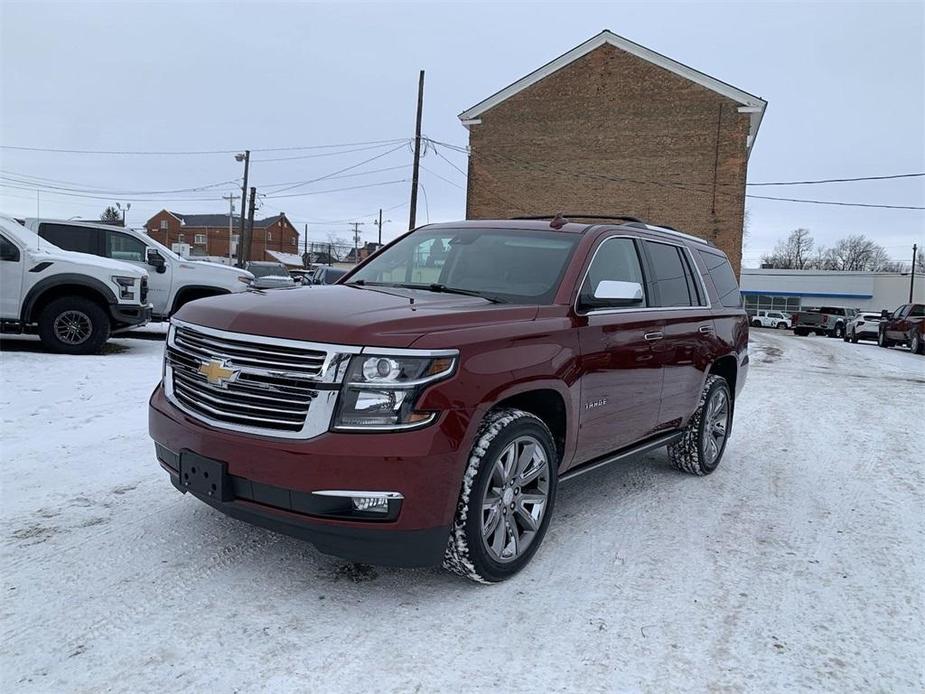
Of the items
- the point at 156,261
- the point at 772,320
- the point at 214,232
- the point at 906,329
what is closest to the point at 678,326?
the point at 156,261

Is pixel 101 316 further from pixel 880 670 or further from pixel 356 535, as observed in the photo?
pixel 880 670

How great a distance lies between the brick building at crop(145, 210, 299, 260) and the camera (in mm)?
94250

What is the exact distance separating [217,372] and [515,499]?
1557 mm

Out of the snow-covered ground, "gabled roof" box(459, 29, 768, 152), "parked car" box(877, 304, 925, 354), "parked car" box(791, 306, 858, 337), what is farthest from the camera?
"parked car" box(791, 306, 858, 337)

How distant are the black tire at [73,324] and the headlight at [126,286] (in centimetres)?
36

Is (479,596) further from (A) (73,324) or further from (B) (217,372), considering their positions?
(A) (73,324)

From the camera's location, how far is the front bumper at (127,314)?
9.74 metres

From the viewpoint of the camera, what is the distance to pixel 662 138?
A: 98.8 feet

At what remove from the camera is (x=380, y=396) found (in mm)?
2928

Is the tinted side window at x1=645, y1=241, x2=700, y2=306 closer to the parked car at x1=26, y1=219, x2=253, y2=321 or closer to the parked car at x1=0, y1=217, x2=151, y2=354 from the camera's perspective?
the parked car at x1=0, y1=217, x2=151, y2=354

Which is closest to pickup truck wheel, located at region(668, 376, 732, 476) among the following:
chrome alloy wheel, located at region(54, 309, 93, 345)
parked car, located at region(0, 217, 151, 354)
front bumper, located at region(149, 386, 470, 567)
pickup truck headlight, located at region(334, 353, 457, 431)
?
front bumper, located at region(149, 386, 470, 567)

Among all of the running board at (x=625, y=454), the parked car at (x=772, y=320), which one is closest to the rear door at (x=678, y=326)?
the running board at (x=625, y=454)

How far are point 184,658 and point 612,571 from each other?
2.10m

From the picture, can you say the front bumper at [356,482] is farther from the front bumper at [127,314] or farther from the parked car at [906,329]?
the parked car at [906,329]
